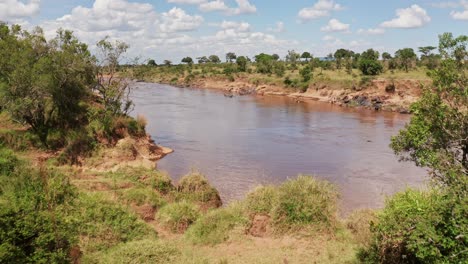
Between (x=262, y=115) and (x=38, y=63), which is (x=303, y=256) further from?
(x=262, y=115)

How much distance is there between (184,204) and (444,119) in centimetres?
1128

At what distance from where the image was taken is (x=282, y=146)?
37.1 m

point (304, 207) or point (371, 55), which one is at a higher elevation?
point (371, 55)

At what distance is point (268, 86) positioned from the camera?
83562 mm

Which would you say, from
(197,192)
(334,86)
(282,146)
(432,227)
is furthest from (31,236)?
(334,86)

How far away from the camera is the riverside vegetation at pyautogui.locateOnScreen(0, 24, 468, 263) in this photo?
11.0 m

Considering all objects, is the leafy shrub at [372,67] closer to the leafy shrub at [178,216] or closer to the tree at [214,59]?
the leafy shrub at [178,216]

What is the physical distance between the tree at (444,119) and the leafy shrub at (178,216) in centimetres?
971

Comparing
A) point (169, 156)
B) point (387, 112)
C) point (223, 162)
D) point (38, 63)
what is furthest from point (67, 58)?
point (387, 112)

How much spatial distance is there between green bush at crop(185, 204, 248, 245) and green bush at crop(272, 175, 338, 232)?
61.5 inches

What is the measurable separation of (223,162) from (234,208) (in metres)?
13.7

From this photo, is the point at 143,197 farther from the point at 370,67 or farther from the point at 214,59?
the point at 214,59

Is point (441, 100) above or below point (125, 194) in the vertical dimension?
above

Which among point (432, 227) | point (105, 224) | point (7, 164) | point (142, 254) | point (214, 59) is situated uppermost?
point (214, 59)
